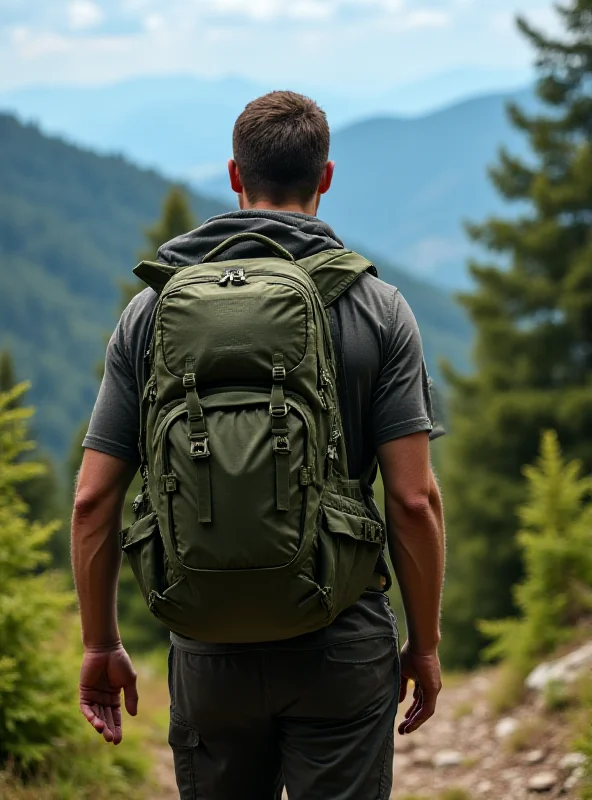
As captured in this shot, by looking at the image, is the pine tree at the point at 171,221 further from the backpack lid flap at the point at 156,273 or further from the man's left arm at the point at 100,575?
the backpack lid flap at the point at 156,273

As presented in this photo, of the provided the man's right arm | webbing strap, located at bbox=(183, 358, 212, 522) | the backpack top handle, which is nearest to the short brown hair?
the backpack top handle

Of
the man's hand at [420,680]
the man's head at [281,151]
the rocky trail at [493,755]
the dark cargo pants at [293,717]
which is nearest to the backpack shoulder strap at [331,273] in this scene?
the man's head at [281,151]

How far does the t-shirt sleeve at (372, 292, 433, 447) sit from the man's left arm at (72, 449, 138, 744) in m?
0.68

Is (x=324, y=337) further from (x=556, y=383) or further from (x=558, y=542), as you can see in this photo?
(x=556, y=383)

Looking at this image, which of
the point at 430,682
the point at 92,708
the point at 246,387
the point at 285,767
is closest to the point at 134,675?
the point at 92,708

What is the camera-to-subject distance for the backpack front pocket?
7.40 ft

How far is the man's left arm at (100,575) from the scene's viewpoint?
2.67m

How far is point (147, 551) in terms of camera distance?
96.0 inches

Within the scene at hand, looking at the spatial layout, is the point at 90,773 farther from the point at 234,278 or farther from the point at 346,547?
the point at 234,278

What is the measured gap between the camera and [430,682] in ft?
9.00

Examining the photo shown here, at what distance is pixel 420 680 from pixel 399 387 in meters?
0.81

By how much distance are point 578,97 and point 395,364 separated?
72.9ft

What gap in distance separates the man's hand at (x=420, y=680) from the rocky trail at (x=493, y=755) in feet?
8.53

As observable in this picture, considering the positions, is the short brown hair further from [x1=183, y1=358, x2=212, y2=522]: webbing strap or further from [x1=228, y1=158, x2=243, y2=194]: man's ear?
[x1=183, y1=358, x2=212, y2=522]: webbing strap
